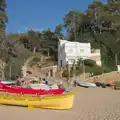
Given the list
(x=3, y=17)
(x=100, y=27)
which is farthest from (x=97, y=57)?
(x=3, y=17)

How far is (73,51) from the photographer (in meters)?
52.1

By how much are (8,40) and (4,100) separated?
29209 mm

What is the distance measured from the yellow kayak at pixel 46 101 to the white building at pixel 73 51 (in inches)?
1316

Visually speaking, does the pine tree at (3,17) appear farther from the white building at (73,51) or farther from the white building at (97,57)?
the white building at (97,57)

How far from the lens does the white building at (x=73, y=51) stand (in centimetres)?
5150

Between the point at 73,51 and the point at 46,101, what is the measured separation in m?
35.4

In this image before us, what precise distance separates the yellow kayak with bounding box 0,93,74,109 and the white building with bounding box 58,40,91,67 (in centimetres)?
3342

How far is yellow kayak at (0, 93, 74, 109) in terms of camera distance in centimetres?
1700

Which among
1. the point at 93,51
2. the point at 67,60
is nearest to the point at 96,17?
the point at 93,51

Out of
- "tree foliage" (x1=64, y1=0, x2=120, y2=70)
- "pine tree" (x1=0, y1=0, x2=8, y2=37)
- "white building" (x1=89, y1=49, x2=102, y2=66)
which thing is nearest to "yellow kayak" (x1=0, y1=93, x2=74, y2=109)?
"pine tree" (x1=0, y1=0, x2=8, y2=37)

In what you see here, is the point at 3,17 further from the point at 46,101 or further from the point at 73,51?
the point at 46,101

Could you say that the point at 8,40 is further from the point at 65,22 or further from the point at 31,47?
the point at 65,22

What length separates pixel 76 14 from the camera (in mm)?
63531

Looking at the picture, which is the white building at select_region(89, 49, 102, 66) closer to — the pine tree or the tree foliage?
the tree foliage
